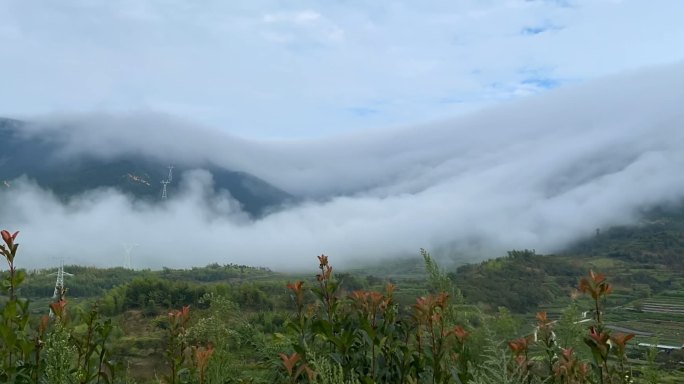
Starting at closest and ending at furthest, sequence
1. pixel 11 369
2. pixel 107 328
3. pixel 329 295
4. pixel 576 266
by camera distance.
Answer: pixel 11 369 → pixel 107 328 → pixel 329 295 → pixel 576 266

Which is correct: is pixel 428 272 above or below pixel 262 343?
above

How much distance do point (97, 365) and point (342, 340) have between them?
2281mm

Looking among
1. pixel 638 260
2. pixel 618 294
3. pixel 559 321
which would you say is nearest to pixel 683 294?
pixel 618 294

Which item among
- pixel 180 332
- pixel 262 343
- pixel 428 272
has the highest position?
pixel 428 272

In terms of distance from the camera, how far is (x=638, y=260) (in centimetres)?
17962

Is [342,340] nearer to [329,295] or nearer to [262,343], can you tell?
[329,295]

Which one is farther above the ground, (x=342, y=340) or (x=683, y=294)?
(x=342, y=340)

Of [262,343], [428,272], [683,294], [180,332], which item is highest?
[428,272]

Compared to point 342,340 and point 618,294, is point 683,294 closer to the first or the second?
point 618,294

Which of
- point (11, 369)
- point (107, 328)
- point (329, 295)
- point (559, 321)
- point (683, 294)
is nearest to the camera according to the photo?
point (11, 369)

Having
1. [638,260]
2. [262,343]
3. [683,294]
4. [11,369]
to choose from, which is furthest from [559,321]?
[638,260]

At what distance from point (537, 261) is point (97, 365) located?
171 metres

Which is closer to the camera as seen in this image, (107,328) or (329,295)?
(107,328)

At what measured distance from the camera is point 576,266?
158875 mm
